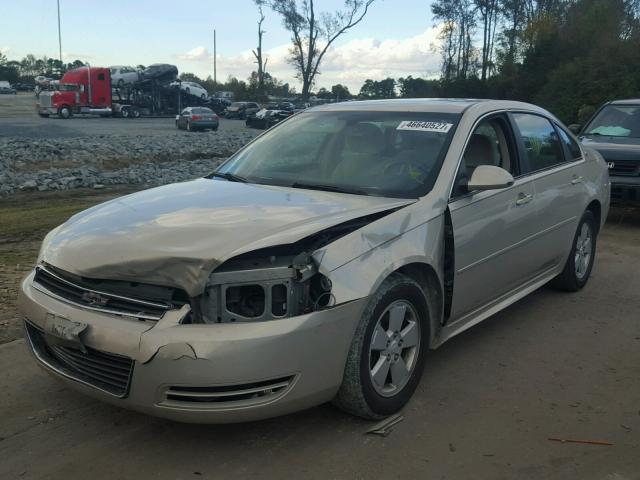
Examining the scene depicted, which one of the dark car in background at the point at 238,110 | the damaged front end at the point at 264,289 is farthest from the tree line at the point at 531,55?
A: the damaged front end at the point at 264,289

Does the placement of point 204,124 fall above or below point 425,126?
above

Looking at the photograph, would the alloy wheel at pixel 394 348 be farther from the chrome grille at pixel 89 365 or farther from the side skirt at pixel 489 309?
the chrome grille at pixel 89 365

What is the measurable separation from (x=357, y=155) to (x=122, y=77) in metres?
48.7

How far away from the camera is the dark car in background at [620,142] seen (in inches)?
343

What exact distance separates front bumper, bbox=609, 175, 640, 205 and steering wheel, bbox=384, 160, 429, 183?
5770 millimetres

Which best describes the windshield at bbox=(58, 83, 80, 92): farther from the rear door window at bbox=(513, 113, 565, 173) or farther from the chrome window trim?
the rear door window at bbox=(513, 113, 565, 173)

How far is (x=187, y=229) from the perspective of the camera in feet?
10.7

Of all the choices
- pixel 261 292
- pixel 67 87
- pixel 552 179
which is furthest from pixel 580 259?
pixel 67 87

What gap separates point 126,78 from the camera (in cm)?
4928

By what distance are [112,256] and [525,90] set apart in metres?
40.1

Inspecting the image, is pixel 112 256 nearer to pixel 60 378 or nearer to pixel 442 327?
pixel 60 378

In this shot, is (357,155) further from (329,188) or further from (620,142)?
(620,142)

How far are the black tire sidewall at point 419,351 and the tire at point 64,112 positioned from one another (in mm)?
46188

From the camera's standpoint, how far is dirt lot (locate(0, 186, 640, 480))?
302 centimetres
